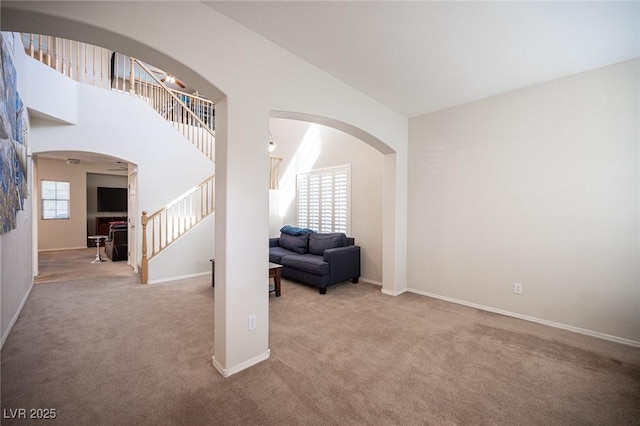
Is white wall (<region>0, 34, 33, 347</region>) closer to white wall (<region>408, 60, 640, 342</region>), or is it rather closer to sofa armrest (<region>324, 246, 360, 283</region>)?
sofa armrest (<region>324, 246, 360, 283</region>)

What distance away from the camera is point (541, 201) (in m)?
3.14

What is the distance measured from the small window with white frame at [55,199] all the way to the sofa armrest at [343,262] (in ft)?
28.6

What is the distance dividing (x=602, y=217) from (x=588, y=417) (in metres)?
2.07

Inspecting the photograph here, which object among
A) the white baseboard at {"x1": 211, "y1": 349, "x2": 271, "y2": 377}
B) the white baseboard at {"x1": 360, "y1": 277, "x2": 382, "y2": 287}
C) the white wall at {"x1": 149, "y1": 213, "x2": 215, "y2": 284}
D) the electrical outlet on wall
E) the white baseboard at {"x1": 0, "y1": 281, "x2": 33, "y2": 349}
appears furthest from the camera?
the white wall at {"x1": 149, "y1": 213, "x2": 215, "y2": 284}

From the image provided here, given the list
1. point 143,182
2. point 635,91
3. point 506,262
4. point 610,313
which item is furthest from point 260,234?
point 143,182

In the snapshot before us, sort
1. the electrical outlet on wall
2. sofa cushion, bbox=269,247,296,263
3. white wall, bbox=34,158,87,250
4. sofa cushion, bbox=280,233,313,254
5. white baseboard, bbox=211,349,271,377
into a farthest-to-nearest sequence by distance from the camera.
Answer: white wall, bbox=34,158,87,250, sofa cushion, bbox=280,233,313,254, sofa cushion, bbox=269,247,296,263, the electrical outlet on wall, white baseboard, bbox=211,349,271,377

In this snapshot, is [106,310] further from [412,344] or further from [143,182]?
[412,344]

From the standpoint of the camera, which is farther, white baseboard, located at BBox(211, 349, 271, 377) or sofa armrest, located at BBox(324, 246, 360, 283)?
sofa armrest, located at BBox(324, 246, 360, 283)

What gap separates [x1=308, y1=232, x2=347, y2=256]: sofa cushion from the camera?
4.77 metres

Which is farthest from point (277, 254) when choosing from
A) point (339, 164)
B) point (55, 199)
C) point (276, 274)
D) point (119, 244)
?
point (55, 199)

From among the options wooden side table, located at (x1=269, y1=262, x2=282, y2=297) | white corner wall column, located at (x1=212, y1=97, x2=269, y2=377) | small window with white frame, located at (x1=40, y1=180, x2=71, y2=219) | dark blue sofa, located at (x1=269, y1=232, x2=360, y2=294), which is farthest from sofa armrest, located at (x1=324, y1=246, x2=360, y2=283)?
small window with white frame, located at (x1=40, y1=180, x2=71, y2=219)

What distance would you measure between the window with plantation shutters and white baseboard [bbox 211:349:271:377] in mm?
3214

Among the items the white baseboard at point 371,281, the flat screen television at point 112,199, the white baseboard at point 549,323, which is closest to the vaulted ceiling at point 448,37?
the white baseboard at point 549,323

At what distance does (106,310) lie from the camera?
3.45 m
